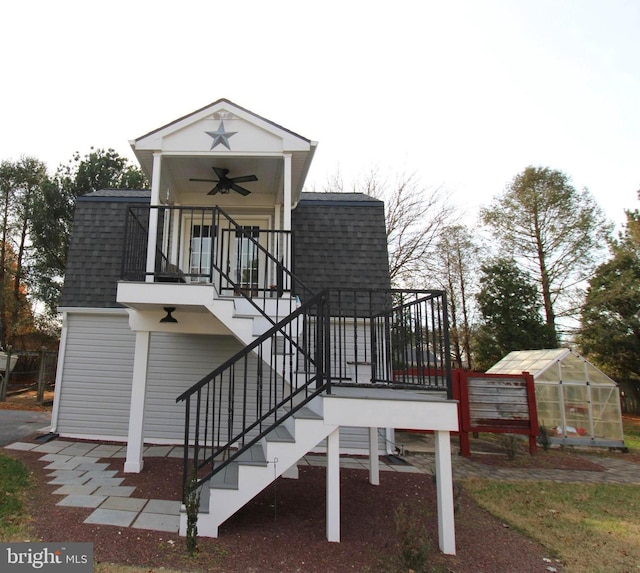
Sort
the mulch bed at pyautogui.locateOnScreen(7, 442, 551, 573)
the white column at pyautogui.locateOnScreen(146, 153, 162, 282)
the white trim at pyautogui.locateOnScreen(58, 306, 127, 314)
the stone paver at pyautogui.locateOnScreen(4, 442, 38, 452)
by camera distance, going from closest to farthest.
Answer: the mulch bed at pyautogui.locateOnScreen(7, 442, 551, 573) → the white column at pyautogui.locateOnScreen(146, 153, 162, 282) → the stone paver at pyautogui.locateOnScreen(4, 442, 38, 452) → the white trim at pyautogui.locateOnScreen(58, 306, 127, 314)

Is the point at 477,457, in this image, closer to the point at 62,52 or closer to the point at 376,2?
the point at 376,2

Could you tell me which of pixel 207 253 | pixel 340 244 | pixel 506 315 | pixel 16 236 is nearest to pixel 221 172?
pixel 207 253

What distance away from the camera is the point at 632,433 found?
1204cm

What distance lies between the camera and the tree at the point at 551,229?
54.4ft

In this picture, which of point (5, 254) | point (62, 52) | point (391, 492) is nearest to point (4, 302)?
point (5, 254)

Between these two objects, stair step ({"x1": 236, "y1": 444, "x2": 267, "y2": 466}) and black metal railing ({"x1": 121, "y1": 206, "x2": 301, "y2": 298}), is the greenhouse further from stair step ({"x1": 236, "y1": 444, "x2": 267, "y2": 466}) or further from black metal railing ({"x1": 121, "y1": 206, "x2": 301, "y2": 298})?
stair step ({"x1": 236, "y1": 444, "x2": 267, "y2": 466})

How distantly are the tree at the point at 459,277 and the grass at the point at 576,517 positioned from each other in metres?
12.6

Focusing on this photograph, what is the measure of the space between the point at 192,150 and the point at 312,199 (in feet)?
10.6

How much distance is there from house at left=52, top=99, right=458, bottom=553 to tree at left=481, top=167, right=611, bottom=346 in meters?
12.1

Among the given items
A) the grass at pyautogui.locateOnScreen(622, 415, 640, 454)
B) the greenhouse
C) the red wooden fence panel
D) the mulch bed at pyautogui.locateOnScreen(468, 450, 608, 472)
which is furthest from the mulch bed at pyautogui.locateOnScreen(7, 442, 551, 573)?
the grass at pyautogui.locateOnScreen(622, 415, 640, 454)

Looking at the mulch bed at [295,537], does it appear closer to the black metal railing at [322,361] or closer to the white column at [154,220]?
the black metal railing at [322,361]

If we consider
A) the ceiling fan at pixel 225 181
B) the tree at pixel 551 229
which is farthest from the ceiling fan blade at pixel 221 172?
the tree at pixel 551 229

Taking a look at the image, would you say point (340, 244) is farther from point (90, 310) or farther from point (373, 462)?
point (90, 310)

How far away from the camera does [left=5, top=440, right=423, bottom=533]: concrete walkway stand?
350 centimetres
